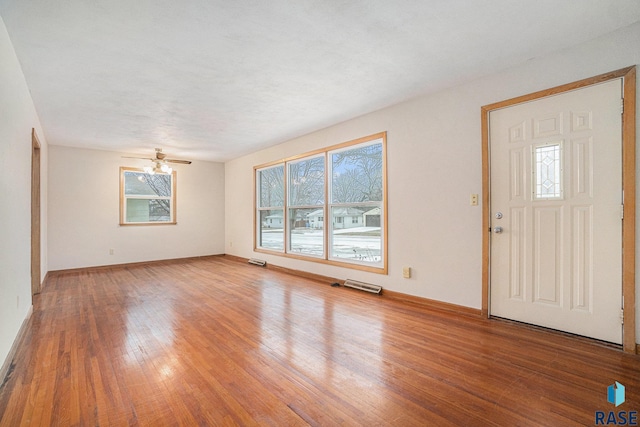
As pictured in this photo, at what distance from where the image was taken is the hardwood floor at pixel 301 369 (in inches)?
65.4

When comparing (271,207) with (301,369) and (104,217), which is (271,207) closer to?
(104,217)

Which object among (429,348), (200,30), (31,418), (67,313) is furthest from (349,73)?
(67,313)

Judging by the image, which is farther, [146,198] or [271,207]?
[146,198]

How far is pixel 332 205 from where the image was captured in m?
5.00

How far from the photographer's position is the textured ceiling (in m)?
2.09

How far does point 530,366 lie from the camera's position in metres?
2.14

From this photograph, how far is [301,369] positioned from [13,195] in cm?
282

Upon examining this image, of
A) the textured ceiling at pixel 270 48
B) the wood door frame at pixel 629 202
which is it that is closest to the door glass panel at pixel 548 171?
the wood door frame at pixel 629 202

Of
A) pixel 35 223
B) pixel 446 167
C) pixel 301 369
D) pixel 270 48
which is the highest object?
pixel 270 48

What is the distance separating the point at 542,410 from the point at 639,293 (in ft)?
4.72

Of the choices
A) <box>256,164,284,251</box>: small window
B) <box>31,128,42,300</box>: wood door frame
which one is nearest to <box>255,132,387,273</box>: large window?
<box>256,164,284,251</box>: small window

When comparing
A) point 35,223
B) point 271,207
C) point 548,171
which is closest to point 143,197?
point 35,223

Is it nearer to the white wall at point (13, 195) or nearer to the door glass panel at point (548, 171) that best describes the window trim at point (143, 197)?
the white wall at point (13, 195)

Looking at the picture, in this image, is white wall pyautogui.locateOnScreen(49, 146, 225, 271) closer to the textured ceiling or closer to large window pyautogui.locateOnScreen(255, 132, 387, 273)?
large window pyautogui.locateOnScreen(255, 132, 387, 273)
